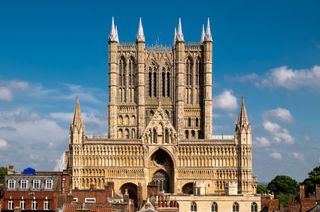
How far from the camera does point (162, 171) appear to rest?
135 m

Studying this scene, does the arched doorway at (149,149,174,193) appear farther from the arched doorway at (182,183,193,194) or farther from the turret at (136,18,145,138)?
the turret at (136,18,145,138)

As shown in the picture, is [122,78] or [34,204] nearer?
[34,204]

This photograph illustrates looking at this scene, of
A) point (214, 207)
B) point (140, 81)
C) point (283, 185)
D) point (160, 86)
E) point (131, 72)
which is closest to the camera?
point (214, 207)

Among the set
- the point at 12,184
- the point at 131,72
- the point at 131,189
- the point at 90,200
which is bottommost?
the point at 90,200

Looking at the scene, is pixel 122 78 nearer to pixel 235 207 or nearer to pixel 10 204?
pixel 235 207

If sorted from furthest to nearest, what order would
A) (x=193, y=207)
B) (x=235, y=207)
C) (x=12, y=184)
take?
(x=235, y=207)
(x=193, y=207)
(x=12, y=184)

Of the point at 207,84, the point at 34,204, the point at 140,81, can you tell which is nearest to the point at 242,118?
the point at 207,84

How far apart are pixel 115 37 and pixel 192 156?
98.5ft

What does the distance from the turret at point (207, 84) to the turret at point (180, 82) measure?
412cm

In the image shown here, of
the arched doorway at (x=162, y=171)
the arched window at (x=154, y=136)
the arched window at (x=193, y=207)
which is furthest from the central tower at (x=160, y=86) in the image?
the arched window at (x=193, y=207)

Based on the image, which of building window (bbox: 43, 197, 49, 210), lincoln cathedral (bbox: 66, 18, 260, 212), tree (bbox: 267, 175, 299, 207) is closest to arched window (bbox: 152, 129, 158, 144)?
lincoln cathedral (bbox: 66, 18, 260, 212)

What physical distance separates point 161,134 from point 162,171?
6733mm

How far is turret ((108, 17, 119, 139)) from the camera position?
141 meters

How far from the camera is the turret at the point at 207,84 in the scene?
5551 inches
